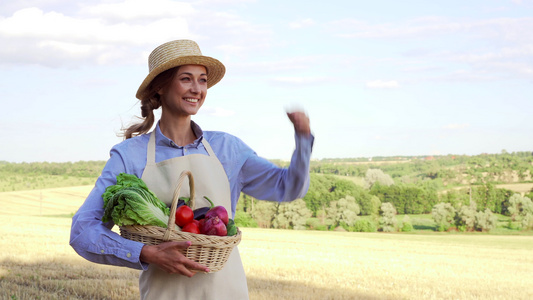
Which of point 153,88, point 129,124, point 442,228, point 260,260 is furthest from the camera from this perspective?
point 442,228

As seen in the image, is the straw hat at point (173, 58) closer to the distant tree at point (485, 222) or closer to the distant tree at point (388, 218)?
the distant tree at point (388, 218)

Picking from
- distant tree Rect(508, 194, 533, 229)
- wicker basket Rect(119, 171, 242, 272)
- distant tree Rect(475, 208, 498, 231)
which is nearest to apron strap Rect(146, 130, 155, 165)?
wicker basket Rect(119, 171, 242, 272)

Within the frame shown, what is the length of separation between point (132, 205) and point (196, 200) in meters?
0.56

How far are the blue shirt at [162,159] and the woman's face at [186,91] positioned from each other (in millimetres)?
155

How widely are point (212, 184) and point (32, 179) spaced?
2630 inches

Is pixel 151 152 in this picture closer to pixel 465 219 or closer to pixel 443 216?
pixel 443 216

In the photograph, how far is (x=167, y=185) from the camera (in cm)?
304

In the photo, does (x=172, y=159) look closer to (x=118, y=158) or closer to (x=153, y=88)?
(x=118, y=158)

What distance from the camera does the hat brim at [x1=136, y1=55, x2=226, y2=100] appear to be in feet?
10.4

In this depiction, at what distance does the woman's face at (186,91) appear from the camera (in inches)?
Result: 124

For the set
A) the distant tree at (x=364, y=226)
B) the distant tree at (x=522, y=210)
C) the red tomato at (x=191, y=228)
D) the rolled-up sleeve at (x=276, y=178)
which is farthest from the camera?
the distant tree at (x=522, y=210)

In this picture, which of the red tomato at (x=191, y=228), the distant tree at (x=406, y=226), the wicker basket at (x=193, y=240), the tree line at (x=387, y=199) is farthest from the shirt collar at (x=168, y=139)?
the distant tree at (x=406, y=226)

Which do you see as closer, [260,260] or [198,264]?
[198,264]

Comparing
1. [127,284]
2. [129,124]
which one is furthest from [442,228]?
[129,124]
